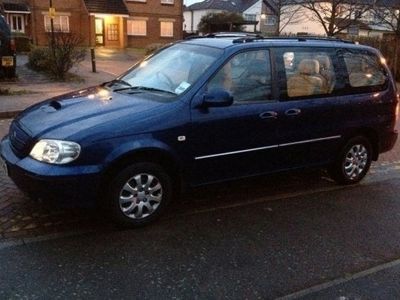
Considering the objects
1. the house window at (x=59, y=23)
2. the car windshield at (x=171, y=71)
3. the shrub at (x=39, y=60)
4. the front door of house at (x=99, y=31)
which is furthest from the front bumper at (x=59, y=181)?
the front door of house at (x=99, y=31)

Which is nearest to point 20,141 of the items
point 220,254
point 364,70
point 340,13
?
point 220,254

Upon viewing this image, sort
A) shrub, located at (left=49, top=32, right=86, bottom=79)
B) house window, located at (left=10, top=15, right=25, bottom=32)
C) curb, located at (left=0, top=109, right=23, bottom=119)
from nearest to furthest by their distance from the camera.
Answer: curb, located at (left=0, top=109, right=23, bottom=119)
shrub, located at (left=49, top=32, right=86, bottom=79)
house window, located at (left=10, top=15, right=25, bottom=32)

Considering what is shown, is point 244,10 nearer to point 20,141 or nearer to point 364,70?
point 364,70

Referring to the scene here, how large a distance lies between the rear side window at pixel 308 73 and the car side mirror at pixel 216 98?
0.95 meters

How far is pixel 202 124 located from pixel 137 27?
39442 millimetres

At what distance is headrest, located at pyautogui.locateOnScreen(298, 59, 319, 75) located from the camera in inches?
213

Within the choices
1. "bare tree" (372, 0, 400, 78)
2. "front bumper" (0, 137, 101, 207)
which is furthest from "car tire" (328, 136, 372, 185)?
"bare tree" (372, 0, 400, 78)

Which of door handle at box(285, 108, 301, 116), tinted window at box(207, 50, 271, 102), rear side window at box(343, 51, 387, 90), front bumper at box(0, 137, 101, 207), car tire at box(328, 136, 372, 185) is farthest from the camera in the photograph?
car tire at box(328, 136, 372, 185)

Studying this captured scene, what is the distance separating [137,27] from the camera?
1668 inches

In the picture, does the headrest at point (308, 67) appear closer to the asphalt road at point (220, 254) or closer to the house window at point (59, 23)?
the asphalt road at point (220, 254)

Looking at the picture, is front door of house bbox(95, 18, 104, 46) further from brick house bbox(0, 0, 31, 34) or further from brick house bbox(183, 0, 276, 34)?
brick house bbox(183, 0, 276, 34)

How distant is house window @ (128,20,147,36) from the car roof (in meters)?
37.9

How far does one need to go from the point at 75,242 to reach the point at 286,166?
243 centimetres

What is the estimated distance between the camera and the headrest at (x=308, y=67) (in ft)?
17.8
